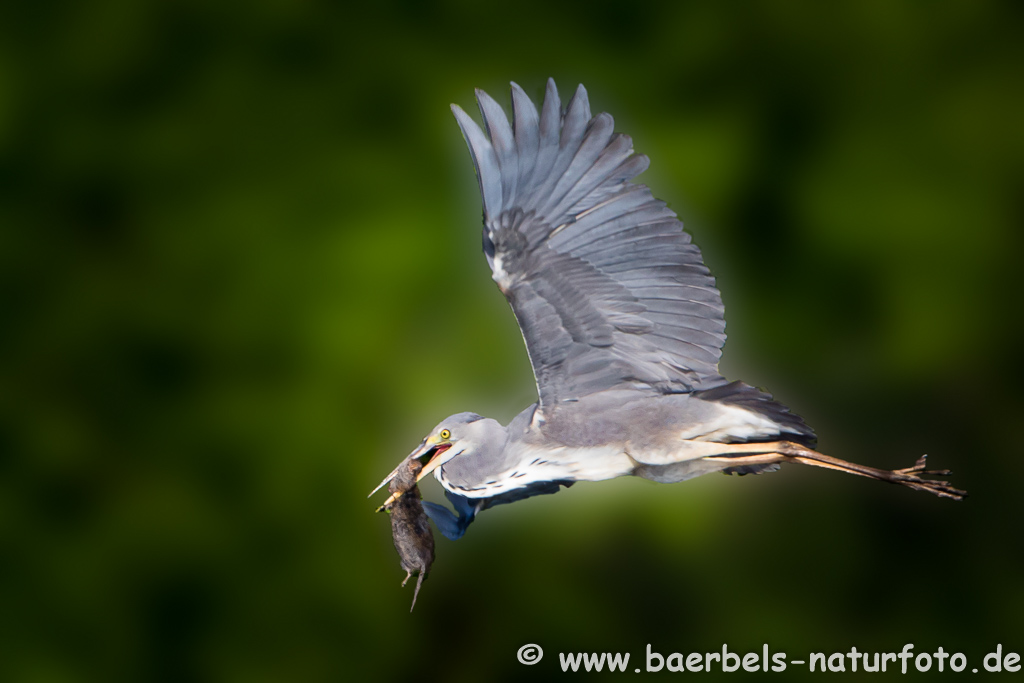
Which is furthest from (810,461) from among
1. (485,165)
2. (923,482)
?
Result: (485,165)

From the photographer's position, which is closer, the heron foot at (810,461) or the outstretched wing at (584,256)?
the outstretched wing at (584,256)

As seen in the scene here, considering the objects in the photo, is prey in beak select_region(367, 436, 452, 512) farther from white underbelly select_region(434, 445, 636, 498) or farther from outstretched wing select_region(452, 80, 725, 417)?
outstretched wing select_region(452, 80, 725, 417)

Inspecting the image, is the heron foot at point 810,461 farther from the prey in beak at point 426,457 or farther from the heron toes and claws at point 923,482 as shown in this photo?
the prey in beak at point 426,457

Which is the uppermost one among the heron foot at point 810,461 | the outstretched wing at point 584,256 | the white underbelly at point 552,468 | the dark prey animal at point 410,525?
the outstretched wing at point 584,256

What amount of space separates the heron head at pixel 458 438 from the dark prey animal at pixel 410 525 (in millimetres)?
15

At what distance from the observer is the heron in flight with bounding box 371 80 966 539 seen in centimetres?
98

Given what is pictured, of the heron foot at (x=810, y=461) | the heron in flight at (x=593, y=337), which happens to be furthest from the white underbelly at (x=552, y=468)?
the heron foot at (x=810, y=461)

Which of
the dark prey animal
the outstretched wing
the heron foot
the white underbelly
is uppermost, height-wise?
the outstretched wing

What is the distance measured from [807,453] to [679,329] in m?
0.24

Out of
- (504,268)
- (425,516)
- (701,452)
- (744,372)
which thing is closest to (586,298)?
(504,268)

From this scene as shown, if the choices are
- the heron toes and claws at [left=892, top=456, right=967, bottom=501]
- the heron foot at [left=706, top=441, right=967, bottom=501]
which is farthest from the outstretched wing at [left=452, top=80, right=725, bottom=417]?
the heron toes and claws at [left=892, top=456, right=967, bottom=501]

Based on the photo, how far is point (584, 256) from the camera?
3.32ft

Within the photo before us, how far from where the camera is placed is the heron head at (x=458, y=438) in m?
1.09

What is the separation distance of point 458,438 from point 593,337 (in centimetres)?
20
